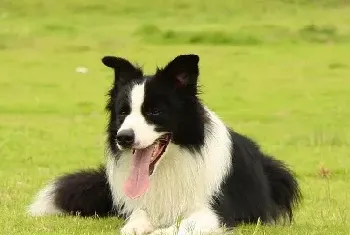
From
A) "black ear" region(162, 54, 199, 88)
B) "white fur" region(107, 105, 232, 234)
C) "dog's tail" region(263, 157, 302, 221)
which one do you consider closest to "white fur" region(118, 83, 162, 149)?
"black ear" region(162, 54, 199, 88)

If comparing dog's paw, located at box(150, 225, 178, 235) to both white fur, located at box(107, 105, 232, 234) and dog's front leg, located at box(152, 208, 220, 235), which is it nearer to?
dog's front leg, located at box(152, 208, 220, 235)

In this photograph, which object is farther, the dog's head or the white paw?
the white paw

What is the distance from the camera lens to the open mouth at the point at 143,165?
7.26m

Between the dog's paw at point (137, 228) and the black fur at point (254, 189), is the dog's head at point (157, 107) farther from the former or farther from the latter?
the black fur at point (254, 189)

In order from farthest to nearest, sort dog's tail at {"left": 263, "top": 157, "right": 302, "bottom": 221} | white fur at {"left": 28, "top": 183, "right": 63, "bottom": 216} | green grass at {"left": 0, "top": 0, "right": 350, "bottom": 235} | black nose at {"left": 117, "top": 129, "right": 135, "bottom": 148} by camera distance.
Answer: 1. green grass at {"left": 0, "top": 0, "right": 350, "bottom": 235}
2. dog's tail at {"left": 263, "top": 157, "right": 302, "bottom": 221}
3. white fur at {"left": 28, "top": 183, "right": 63, "bottom": 216}
4. black nose at {"left": 117, "top": 129, "right": 135, "bottom": 148}

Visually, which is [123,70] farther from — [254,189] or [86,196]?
[254,189]

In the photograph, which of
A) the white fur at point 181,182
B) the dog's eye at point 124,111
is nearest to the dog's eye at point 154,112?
the dog's eye at point 124,111

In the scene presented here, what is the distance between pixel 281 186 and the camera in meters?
8.91

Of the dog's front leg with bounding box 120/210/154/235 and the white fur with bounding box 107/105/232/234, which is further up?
the white fur with bounding box 107/105/232/234

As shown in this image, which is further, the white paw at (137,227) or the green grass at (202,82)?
the green grass at (202,82)

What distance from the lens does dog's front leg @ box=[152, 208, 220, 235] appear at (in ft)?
23.4

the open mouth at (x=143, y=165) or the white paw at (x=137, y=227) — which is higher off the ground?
the open mouth at (x=143, y=165)

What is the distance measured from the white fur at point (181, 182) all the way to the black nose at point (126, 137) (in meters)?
0.58

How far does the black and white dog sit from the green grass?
341mm
